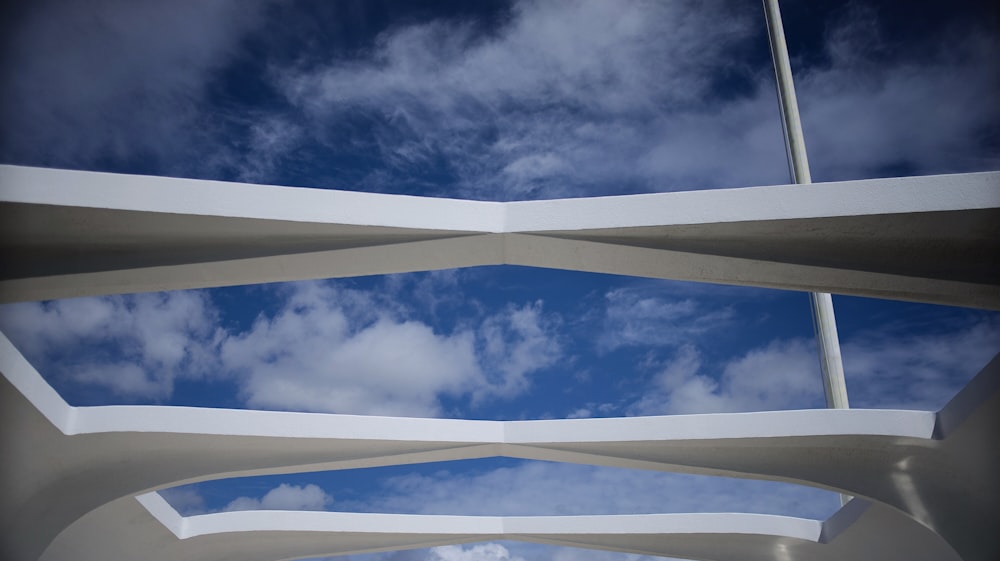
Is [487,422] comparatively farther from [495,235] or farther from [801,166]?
[801,166]

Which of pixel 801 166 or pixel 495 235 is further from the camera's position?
pixel 801 166

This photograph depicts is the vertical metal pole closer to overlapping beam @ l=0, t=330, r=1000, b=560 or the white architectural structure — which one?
the white architectural structure

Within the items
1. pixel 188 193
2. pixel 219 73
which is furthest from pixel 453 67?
pixel 188 193

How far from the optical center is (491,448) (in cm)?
1603

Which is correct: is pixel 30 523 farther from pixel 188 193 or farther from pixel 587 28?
pixel 587 28

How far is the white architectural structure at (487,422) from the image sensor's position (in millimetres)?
8672

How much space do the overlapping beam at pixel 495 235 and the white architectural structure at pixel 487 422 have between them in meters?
0.02

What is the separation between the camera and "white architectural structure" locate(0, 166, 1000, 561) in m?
8.67

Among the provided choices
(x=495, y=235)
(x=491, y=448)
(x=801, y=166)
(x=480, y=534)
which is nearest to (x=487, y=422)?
(x=491, y=448)

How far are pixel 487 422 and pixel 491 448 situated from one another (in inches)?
25.0

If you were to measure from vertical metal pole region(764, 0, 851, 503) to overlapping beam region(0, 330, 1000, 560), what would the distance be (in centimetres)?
595

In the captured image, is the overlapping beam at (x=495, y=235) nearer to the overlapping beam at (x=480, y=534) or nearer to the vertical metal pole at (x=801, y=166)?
the overlapping beam at (x=480, y=534)

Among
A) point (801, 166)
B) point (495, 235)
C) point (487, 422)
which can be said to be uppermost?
point (801, 166)

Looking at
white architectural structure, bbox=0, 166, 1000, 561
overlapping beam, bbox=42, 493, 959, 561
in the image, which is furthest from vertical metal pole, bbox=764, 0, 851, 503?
white architectural structure, bbox=0, 166, 1000, 561
